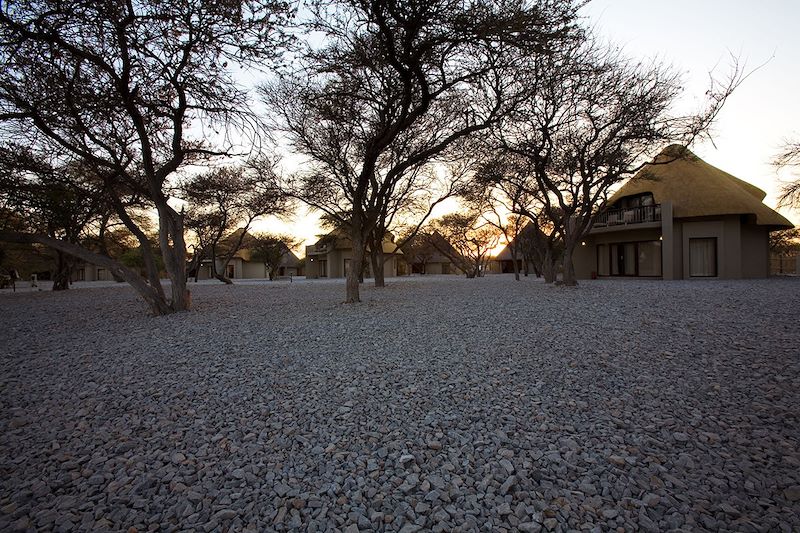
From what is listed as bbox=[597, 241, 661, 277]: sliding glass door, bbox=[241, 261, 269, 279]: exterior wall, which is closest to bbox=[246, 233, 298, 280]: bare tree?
bbox=[241, 261, 269, 279]: exterior wall

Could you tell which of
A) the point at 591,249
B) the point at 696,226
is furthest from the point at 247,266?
the point at 696,226

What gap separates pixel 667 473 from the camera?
2691 millimetres

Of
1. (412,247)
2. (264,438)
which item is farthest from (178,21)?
(412,247)

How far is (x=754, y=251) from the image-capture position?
20.5 meters

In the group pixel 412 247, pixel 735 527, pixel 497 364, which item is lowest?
pixel 735 527

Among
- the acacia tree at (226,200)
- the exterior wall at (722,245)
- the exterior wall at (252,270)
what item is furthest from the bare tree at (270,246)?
the exterior wall at (722,245)

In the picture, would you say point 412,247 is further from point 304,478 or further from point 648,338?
point 304,478

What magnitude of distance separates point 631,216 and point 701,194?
328cm

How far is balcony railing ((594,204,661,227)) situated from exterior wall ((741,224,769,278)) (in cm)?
430

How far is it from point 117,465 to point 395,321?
209 inches

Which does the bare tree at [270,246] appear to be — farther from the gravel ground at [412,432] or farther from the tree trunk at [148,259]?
the gravel ground at [412,432]

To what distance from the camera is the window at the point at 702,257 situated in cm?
2002

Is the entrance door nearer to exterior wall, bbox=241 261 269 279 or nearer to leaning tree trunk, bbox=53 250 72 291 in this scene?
leaning tree trunk, bbox=53 250 72 291

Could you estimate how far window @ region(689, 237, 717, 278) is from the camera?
65.7 feet
